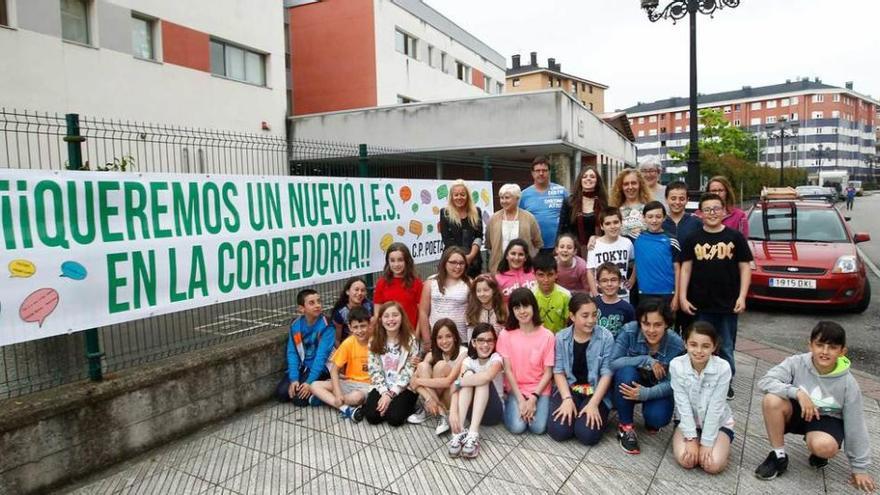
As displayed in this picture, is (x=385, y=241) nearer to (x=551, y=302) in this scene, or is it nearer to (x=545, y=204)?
(x=545, y=204)

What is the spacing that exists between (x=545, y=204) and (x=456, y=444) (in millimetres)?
2837

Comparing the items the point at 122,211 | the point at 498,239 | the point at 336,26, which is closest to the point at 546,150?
the point at 336,26

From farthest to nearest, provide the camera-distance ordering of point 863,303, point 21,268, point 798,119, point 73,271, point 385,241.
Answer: point 798,119
point 863,303
point 385,241
point 73,271
point 21,268

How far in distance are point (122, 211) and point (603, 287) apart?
349cm

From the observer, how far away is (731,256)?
434cm

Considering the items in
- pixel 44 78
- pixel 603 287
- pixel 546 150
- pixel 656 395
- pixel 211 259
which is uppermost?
pixel 44 78

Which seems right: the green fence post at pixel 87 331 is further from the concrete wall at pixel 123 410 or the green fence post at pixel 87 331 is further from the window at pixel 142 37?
the window at pixel 142 37

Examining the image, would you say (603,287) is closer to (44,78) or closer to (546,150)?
(44,78)

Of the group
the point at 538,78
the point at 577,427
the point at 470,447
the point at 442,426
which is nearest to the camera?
the point at 470,447

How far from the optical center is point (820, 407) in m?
3.37

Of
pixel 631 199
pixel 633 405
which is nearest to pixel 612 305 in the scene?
pixel 633 405

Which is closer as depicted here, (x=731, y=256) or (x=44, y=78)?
(x=731, y=256)

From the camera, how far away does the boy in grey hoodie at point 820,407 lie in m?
3.25

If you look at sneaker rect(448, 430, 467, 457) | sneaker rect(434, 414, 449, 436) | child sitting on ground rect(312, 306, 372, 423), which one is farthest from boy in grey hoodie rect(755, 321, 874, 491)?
child sitting on ground rect(312, 306, 372, 423)
